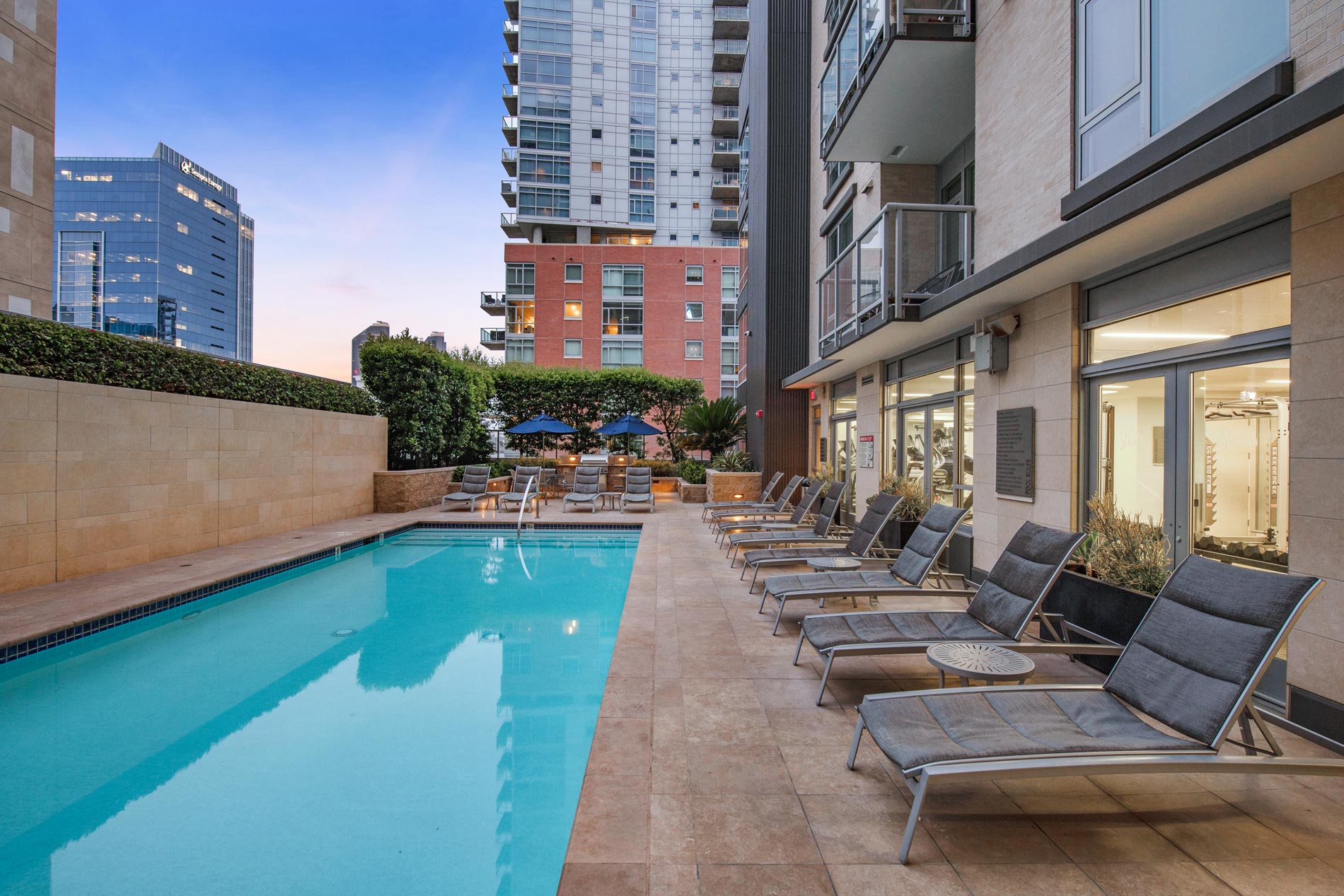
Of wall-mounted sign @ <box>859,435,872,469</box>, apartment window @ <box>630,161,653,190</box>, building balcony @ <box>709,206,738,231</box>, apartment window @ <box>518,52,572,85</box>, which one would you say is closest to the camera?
wall-mounted sign @ <box>859,435,872,469</box>

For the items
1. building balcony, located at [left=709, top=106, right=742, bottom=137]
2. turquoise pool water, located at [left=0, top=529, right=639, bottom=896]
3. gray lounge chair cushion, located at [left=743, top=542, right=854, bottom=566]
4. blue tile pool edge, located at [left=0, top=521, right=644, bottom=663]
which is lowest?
turquoise pool water, located at [left=0, top=529, right=639, bottom=896]

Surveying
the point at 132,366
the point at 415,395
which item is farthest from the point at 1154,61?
the point at 415,395

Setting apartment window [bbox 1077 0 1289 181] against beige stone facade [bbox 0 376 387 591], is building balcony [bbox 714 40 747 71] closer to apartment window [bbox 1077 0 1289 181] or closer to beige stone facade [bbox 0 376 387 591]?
beige stone facade [bbox 0 376 387 591]

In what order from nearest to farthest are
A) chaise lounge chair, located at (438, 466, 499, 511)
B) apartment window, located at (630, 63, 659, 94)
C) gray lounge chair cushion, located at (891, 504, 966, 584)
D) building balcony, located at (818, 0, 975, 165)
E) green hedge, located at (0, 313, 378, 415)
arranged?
gray lounge chair cushion, located at (891, 504, 966, 584), green hedge, located at (0, 313, 378, 415), building balcony, located at (818, 0, 975, 165), chaise lounge chair, located at (438, 466, 499, 511), apartment window, located at (630, 63, 659, 94)

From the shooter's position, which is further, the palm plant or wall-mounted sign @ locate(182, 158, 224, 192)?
wall-mounted sign @ locate(182, 158, 224, 192)

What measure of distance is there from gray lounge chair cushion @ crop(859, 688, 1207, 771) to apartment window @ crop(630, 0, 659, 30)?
5073cm

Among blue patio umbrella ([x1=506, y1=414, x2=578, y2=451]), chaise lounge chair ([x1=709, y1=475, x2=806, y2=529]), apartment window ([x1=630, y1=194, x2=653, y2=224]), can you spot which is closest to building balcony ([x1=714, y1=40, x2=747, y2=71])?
apartment window ([x1=630, y1=194, x2=653, y2=224])

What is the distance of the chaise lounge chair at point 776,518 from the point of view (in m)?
8.77

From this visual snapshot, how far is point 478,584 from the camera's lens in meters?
7.99

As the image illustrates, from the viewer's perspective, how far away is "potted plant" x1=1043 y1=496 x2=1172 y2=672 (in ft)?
12.8

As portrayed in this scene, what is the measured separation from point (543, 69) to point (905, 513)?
144 feet

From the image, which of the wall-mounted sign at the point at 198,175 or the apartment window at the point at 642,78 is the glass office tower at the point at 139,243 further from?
the apartment window at the point at 642,78

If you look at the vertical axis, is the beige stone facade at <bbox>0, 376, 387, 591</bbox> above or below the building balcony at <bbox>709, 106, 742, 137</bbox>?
below

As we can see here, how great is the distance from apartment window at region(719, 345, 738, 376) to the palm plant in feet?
69.8
